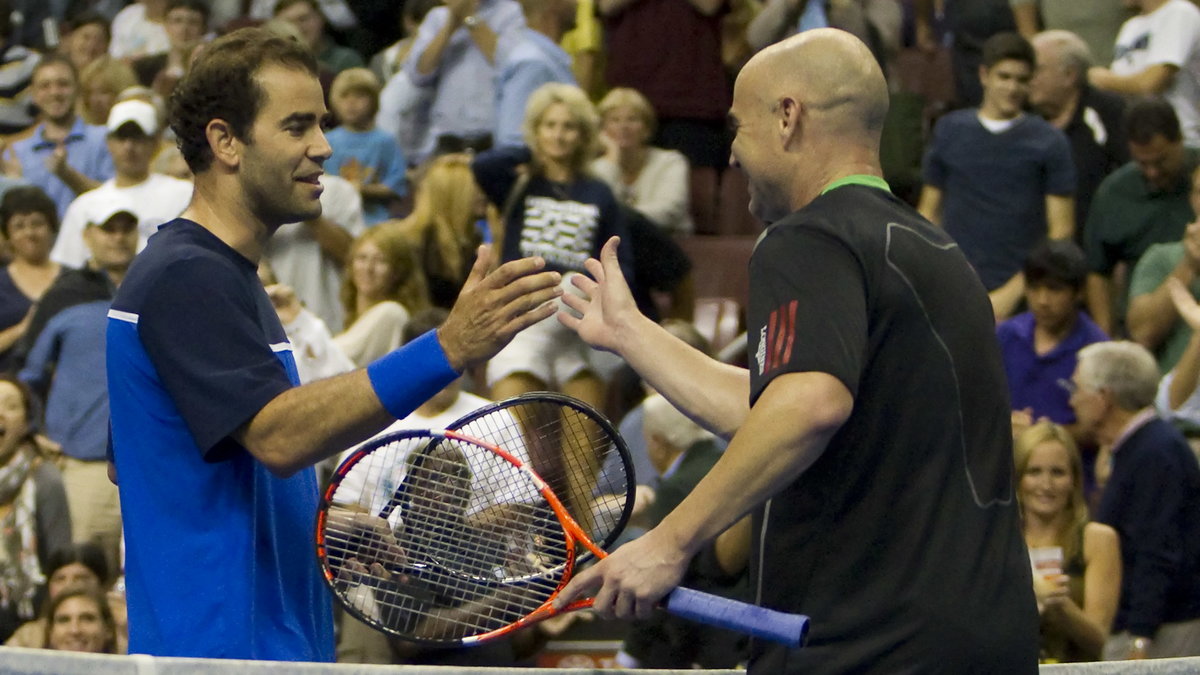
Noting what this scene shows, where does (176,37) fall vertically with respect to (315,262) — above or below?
above

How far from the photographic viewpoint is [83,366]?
764cm

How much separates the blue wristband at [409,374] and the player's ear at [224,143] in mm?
532

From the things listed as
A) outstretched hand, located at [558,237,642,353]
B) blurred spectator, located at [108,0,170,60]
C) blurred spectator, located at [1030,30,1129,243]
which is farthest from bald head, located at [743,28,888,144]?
blurred spectator, located at [108,0,170,60]

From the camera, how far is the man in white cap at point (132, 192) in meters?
8.27

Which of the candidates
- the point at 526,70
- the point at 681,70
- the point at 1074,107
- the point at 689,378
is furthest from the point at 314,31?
the point at 689,378

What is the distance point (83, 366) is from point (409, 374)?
4.81 m

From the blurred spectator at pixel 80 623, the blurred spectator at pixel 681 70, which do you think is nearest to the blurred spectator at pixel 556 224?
the blurred spectator at pixel 681 70

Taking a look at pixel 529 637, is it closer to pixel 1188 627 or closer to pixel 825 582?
pixel 1188 627

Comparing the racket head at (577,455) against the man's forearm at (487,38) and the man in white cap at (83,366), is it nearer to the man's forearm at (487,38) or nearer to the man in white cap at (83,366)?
the man in white cap at (83,366)

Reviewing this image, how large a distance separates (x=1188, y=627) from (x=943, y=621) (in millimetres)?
3428

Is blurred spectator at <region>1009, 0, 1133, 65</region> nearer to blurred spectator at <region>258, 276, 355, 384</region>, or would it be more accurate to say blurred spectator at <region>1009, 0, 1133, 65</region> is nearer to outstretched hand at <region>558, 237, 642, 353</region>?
blurred spectator at <region>258, 276, 355, 384</region>

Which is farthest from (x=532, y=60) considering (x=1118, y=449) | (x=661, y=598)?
(x=661, y=598)

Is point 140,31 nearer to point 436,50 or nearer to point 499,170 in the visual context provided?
point 436,50

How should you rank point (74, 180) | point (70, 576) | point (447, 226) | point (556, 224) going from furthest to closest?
1. point (74, 180)
2. point (447, 226)
3. point (556, 224)
4. point (70, 576)
